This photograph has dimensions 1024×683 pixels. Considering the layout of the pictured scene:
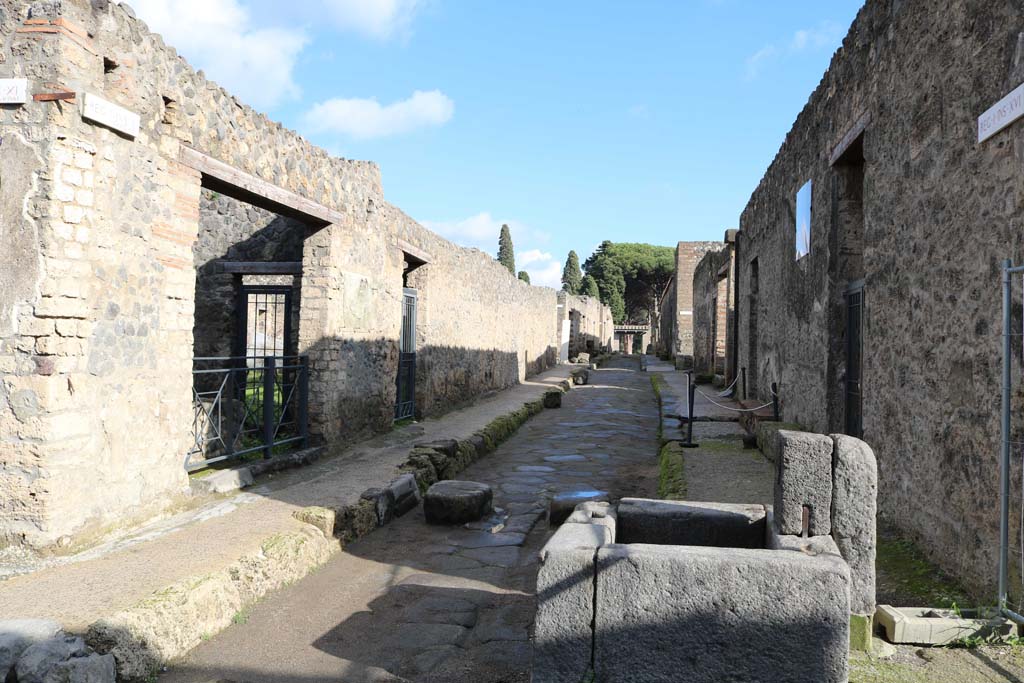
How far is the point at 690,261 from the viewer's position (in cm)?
2692

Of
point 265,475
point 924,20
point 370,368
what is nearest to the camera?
point 924,20

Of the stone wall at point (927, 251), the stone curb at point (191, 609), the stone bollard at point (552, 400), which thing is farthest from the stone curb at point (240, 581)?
the stone bollard at point (552, 400)

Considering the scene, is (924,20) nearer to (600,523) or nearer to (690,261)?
(600,523)

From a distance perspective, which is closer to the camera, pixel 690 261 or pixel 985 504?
pixel 985 504

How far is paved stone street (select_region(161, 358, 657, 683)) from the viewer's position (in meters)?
3.24

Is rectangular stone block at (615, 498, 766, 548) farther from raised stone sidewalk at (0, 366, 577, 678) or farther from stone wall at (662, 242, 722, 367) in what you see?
stone wall at (662, 242, 722, 367)

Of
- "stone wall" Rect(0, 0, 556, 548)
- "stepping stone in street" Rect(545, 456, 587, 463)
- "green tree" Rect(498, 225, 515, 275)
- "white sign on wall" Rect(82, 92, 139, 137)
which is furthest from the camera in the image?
"green tree" Rect(498, 225, 515, 275)

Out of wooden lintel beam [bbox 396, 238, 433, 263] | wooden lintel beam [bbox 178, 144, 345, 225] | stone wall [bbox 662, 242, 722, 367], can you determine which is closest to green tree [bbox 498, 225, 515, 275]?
stone wall [bbox 662, 242, 722, 367]

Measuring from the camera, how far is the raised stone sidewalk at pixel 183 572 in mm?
3148

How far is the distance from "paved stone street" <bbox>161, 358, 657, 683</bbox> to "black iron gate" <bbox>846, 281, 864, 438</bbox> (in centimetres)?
184

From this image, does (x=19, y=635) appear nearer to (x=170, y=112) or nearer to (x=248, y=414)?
(x=170, y=112)

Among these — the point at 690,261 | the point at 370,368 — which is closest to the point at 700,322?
the point at 690,261

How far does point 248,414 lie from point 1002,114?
20.7 feet

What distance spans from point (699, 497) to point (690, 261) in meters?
22.5
